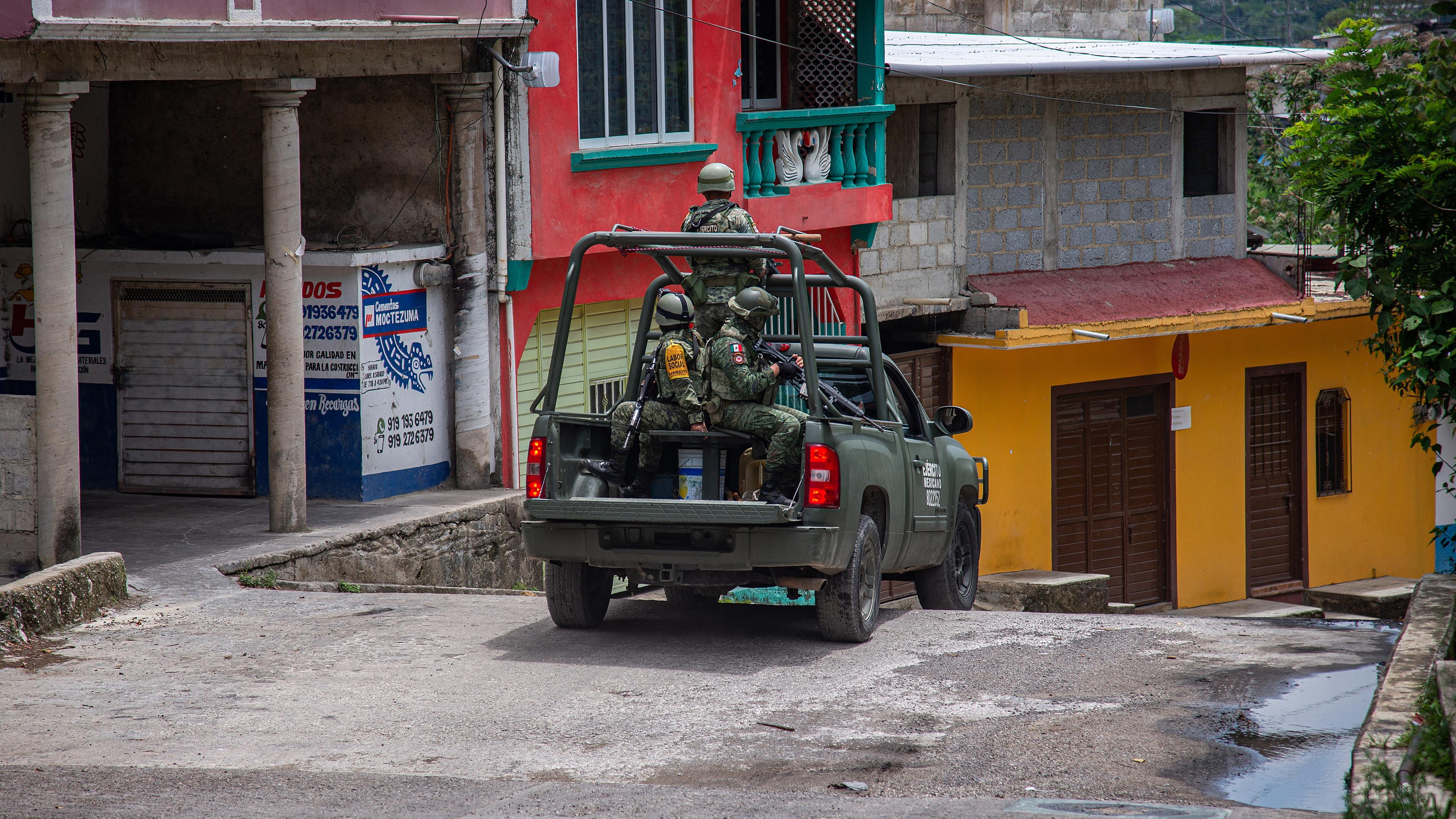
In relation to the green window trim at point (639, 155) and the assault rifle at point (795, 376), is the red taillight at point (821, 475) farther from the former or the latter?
the green window trim at point (639, 155)

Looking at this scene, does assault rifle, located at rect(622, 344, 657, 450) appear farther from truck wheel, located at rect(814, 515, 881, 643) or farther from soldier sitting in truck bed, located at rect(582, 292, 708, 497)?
truck wheel, located at rect(814, 515, 881, 643)

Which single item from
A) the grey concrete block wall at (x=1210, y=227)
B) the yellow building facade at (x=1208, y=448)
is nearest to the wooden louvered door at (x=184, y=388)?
the yellow building facade at (x=1208, y=448)

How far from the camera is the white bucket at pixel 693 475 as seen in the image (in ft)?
29.2

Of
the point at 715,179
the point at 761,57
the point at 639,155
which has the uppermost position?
the point at 761,57

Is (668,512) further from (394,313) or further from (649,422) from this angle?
(394,313)

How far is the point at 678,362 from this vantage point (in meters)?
8.55

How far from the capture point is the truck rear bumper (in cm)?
825

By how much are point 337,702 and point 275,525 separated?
17.2 ft

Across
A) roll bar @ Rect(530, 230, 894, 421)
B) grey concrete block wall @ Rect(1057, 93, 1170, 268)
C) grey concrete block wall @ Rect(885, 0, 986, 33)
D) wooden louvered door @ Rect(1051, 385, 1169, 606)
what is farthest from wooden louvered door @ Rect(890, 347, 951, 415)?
roll bar @ Rect(530, 230, 894, 421)

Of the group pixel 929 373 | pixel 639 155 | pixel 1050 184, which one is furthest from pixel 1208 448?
pixel 639 155

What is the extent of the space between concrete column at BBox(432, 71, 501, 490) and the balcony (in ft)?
10.6

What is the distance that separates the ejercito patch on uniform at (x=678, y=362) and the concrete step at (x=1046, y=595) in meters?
7.37

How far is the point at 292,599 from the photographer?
34.6 ft

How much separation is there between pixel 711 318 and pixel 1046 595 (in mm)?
8115
